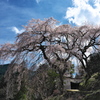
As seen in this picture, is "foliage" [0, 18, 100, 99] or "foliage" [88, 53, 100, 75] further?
"foliage" [88, 53, 100, 75]

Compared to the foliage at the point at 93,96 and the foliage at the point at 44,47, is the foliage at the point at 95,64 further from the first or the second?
the foliage at the point at 93,96

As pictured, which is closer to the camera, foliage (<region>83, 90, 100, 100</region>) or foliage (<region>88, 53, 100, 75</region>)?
foliage (<region>83, 90, 100, 100</region>)

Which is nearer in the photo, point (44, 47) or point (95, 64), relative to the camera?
point (44, 47)

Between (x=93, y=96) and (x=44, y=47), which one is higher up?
(x=44, y=47)

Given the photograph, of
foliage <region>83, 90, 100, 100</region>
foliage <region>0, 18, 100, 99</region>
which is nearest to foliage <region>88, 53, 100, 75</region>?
foliage <region>0, 18, 100, 99</region>

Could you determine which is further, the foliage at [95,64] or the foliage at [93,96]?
the foliage at [95,64]

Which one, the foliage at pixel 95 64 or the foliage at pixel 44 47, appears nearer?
the foliage at pixel 44 47

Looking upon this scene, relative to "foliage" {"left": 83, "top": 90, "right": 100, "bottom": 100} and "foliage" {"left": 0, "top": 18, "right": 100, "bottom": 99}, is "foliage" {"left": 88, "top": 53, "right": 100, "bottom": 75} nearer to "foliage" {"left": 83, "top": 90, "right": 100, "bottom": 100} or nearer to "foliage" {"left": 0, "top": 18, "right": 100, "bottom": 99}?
"foliage" {"left": 0, "top": 18, "right": 100, "bottom": 99}

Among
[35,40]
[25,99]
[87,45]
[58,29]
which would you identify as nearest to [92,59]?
[87,45]

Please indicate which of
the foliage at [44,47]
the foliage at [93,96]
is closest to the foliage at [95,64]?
the foliage at [44,47]

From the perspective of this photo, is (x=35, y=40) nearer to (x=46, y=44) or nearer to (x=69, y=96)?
(x=46, y=44)

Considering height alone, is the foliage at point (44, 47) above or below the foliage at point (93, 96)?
above

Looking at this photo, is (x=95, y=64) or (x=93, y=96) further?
(x=95, y=64)

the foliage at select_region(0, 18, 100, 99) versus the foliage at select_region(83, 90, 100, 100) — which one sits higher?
the foliage at select_region(0, 18, 100, 99)
